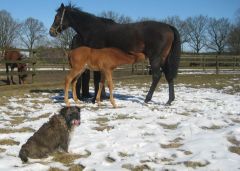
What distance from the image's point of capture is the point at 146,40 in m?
9.39

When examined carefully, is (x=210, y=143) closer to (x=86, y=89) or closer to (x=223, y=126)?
(x=223, y=126)

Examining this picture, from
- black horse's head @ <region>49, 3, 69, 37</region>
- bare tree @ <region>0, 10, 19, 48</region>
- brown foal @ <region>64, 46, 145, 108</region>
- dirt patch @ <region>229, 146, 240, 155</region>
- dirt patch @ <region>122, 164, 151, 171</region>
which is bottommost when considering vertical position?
dirt patch @ <region>122, 164, 151, 171</region>

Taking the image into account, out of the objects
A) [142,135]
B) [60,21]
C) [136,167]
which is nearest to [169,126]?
[142,135]

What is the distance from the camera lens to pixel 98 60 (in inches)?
351

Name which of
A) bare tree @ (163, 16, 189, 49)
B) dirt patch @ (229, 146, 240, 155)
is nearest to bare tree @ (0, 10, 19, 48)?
bare tree @ (163, 16, 189, 49)

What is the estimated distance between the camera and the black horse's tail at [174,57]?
9519mm

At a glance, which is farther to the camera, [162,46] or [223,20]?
[223,20]

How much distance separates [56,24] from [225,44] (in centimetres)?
5703

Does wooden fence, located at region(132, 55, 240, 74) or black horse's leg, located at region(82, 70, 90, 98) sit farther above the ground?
wooden fence, located at region(132, 55, 240, 74)

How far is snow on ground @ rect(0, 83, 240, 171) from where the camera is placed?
454 cm

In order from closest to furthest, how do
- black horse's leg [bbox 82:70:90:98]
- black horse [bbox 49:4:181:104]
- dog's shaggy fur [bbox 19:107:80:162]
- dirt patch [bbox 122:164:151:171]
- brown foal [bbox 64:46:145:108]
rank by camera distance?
dirt patch [bbox 122:164:151:171] → dog's shaggy fur [bbox 19:107:80:162] → brown foal [bbox 64:46:145:108] → black horse [bbox 49:4:181:104] → black horse's leg [bbox 82:70:90:98]

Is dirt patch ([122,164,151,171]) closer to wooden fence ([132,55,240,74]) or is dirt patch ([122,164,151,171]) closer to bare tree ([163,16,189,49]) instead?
wooden fence ([132,55,240,74])

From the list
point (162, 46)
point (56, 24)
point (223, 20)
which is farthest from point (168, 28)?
point (223, 20)

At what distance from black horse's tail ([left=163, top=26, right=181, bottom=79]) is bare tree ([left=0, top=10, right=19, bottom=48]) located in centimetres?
4979
